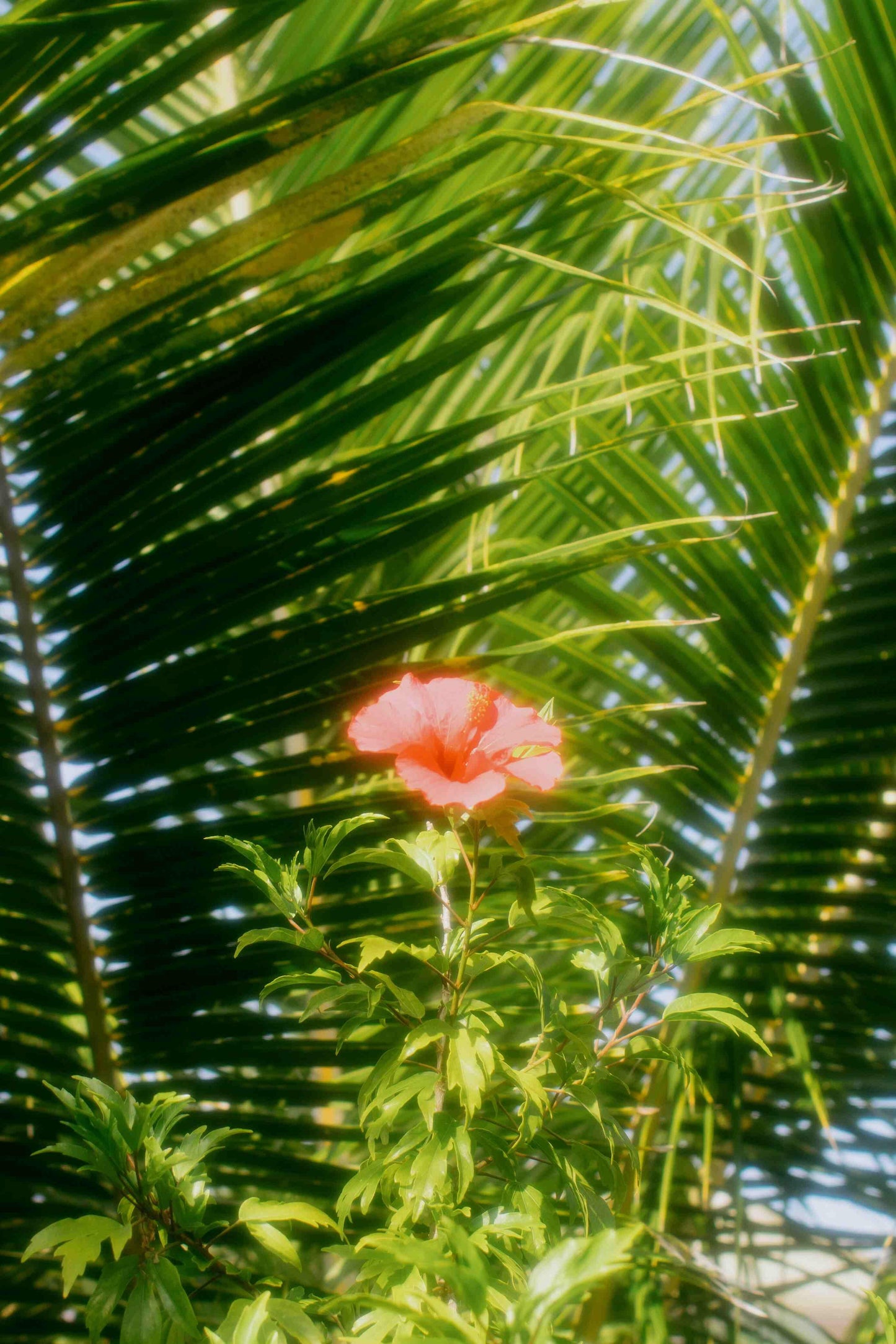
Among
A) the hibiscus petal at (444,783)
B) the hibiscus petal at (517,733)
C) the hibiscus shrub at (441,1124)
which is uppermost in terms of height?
the hibiscus petal at (517,733)

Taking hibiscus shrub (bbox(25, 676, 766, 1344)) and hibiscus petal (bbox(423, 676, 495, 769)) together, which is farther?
hibiscus petal (bbox(423, 676, 495, 769))

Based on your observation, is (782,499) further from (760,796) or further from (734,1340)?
(734,1340)

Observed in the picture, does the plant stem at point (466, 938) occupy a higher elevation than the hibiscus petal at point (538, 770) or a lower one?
lower

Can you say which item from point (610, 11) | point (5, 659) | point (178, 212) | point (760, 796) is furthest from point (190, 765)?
point (610, 11)

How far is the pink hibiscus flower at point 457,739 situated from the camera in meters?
0.52

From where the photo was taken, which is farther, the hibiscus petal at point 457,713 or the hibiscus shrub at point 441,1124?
Answer: the hibiscus petal at point 457,713

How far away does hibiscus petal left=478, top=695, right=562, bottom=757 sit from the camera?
1.77ft

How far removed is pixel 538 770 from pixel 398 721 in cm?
8

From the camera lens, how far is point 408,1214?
0.47m

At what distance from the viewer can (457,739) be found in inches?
22.4

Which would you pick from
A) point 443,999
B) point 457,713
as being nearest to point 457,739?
point 457,713

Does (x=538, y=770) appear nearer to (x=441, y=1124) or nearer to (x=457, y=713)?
(x=457, y=713)

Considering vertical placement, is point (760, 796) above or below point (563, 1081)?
above

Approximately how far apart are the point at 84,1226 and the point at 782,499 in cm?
89
